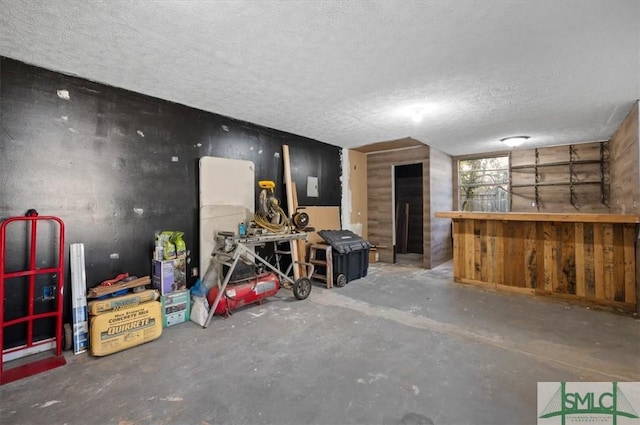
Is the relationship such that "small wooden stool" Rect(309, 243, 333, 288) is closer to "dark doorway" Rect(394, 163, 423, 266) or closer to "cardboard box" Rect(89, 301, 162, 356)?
"cardboard box" Rect(89, 301, 162, 356)

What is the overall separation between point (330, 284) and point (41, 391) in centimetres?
321

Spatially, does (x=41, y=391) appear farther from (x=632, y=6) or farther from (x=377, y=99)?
(x=632, y=6)

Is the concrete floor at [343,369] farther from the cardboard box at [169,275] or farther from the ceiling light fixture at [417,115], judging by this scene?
the ceiling light fixture at [417,115]

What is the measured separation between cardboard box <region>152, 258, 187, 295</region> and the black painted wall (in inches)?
8.5

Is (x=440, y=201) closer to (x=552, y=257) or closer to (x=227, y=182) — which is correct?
(x=552, y=257)

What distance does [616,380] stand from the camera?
1.96 metres

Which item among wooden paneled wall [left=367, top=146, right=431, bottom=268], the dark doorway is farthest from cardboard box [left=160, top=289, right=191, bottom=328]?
the dark doorway

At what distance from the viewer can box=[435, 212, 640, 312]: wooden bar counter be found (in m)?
3.35

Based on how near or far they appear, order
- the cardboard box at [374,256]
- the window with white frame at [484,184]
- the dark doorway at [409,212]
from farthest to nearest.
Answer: the dark doorway at [409,212]
the window with white frame at [484,184]
the cardboard box at [374,256]

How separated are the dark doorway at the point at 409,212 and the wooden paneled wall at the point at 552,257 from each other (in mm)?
3015

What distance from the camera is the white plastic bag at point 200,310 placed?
9.68 ft

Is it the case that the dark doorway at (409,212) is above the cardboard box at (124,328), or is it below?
above

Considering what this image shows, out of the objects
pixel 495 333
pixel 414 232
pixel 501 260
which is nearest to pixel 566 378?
pixel 495 333

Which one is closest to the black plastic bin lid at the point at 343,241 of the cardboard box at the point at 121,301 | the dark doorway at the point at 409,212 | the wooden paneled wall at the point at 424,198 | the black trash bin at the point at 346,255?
the black trash bin at the point at 346,255
